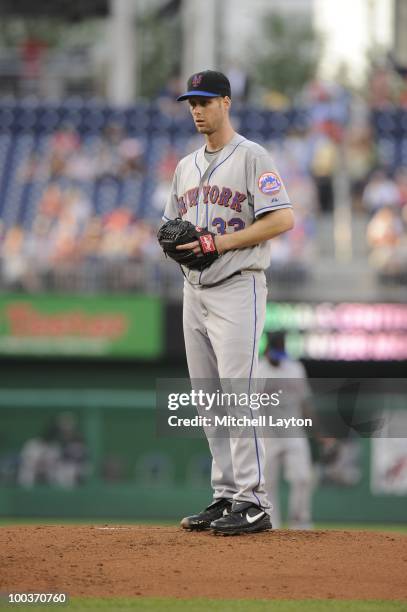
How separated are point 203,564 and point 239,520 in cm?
46

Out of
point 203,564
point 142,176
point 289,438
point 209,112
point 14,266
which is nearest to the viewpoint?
point 203,564

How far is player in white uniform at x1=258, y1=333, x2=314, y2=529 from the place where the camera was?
998 centimetres

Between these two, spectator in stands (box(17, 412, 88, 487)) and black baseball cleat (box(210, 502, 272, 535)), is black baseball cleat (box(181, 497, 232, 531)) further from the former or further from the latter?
spectator in stands (box(17, 412, 88, 487))

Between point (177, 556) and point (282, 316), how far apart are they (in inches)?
368

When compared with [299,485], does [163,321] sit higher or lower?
higher

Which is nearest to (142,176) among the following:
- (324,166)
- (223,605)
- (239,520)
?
(324,166)

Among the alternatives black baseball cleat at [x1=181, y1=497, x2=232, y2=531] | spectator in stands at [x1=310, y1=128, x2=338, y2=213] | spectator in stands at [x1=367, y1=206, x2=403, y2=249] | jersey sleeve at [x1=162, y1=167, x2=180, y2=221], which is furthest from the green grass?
spectator in stands at [x1=310, y1=128, x2=338, y2=213]

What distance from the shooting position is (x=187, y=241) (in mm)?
5566

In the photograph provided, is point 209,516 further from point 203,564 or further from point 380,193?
point 380,193

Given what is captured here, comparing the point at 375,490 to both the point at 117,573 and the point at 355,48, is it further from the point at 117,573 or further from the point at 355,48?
the point at 355,48

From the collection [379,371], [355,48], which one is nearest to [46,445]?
[379,371]

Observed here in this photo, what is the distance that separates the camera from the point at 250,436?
5.66 m

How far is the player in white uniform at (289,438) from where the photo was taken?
9.98m

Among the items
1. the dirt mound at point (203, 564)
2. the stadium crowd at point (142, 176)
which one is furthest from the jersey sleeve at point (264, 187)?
the stadium crowd at point (142, 176)
